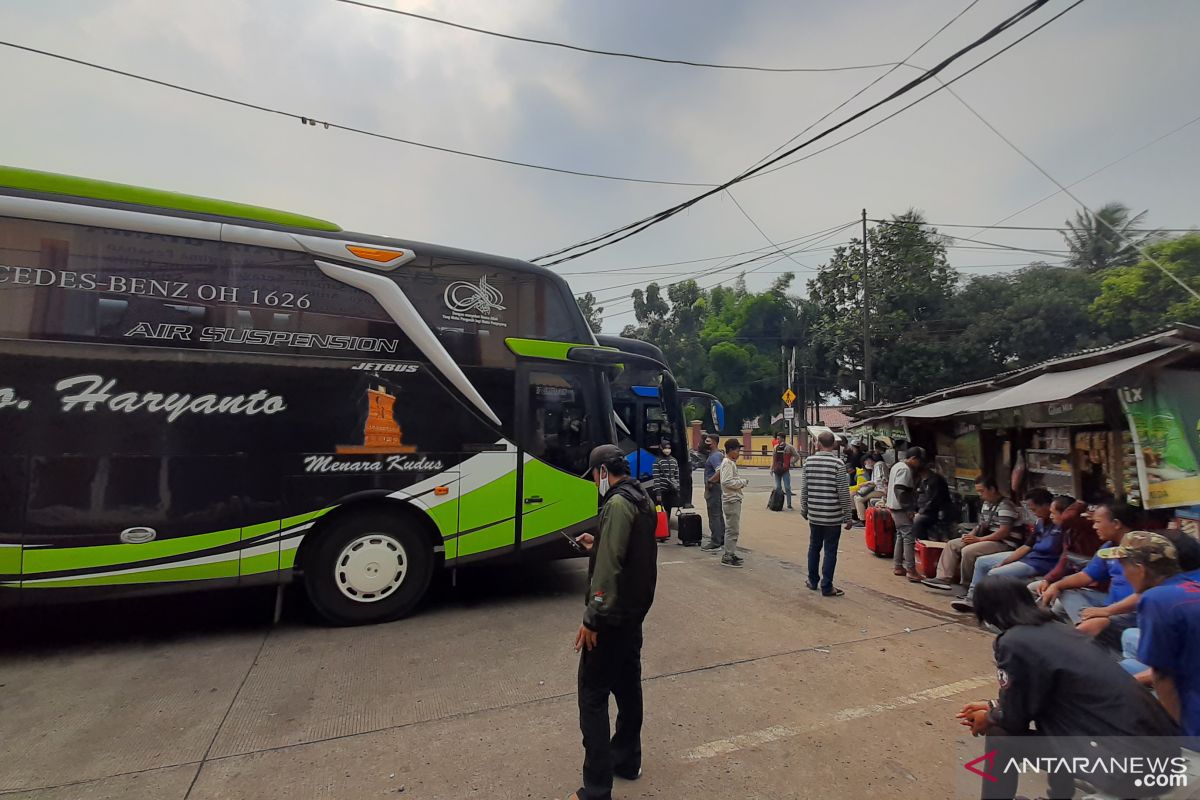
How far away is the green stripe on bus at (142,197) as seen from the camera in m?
4.55

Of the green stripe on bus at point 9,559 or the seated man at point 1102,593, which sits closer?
the seated man at point 1102,593

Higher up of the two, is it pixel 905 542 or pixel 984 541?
pixel 984 541

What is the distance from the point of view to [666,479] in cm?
1077

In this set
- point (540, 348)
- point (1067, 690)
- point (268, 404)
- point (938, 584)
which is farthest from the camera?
point (938, 584)

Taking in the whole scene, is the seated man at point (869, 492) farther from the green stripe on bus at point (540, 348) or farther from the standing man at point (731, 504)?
the green stripe on bus at point (540, 348)

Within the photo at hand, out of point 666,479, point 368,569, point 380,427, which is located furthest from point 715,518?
point 380,427

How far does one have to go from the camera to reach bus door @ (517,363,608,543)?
5984 mm

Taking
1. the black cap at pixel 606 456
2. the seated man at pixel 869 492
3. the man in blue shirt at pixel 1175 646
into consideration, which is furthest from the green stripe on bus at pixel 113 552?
the seated man at pixel 869 492

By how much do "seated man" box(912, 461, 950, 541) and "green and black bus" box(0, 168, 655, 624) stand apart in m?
4.38

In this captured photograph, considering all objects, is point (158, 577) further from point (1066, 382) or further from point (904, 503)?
point (904, 503)

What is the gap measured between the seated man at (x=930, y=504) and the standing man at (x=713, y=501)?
263 centimetres

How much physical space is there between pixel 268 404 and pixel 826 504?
557 cm

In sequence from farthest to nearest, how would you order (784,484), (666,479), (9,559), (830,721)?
(784,484) < (666,479) < (9,559) < (830,721)

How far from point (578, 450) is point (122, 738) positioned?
409cm
